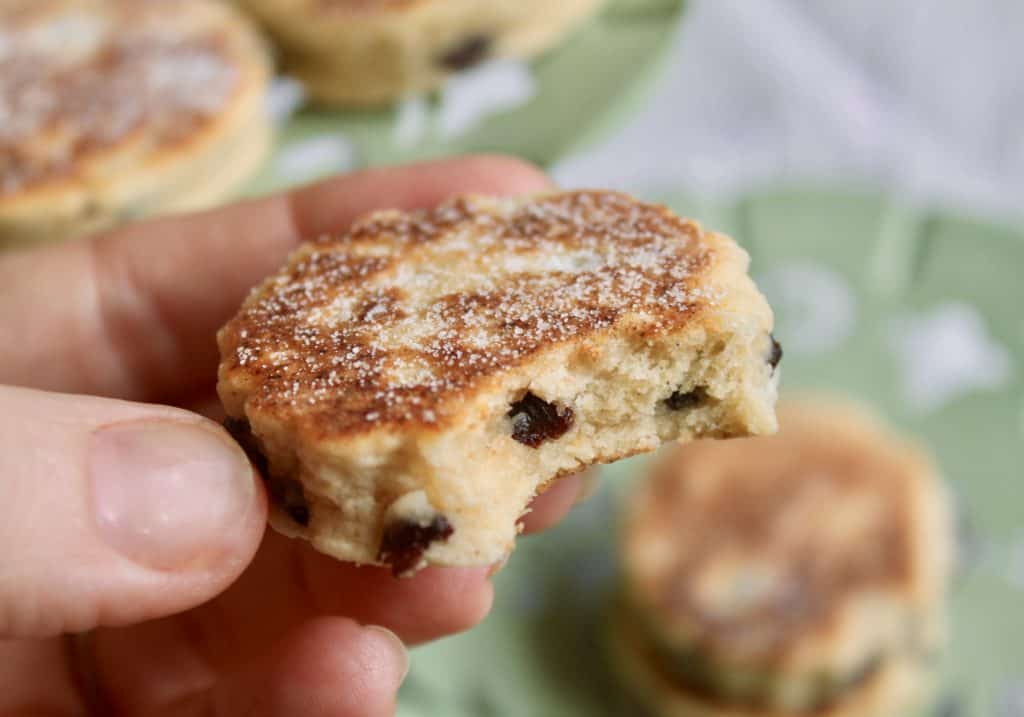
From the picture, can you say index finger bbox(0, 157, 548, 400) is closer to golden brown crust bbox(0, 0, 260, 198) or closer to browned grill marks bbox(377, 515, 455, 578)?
golden brown crust bbox(0, 0, 260, 198)

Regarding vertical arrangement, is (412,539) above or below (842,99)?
above

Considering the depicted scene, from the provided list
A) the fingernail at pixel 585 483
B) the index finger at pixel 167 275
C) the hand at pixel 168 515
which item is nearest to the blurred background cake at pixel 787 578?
the fingernail at pixel 585 483

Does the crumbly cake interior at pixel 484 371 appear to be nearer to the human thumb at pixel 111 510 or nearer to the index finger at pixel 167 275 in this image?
the human thumb at pixel 111 510

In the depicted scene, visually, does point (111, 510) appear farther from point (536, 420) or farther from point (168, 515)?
point (536, 420)

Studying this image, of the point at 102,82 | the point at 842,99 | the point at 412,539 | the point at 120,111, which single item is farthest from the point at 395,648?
the point at 842,99

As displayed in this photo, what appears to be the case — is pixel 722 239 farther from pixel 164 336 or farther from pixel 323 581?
pixel 164 336

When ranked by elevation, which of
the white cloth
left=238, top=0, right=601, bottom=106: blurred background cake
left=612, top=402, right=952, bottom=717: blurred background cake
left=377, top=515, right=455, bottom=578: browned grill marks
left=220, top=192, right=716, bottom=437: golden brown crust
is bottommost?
left=612, top=402, right=952, bottom=717: blurred background cake

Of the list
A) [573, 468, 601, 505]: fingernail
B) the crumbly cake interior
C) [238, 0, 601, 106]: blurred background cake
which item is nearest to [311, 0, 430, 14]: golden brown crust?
[238, 0, 601, 106]: blurred background cake
